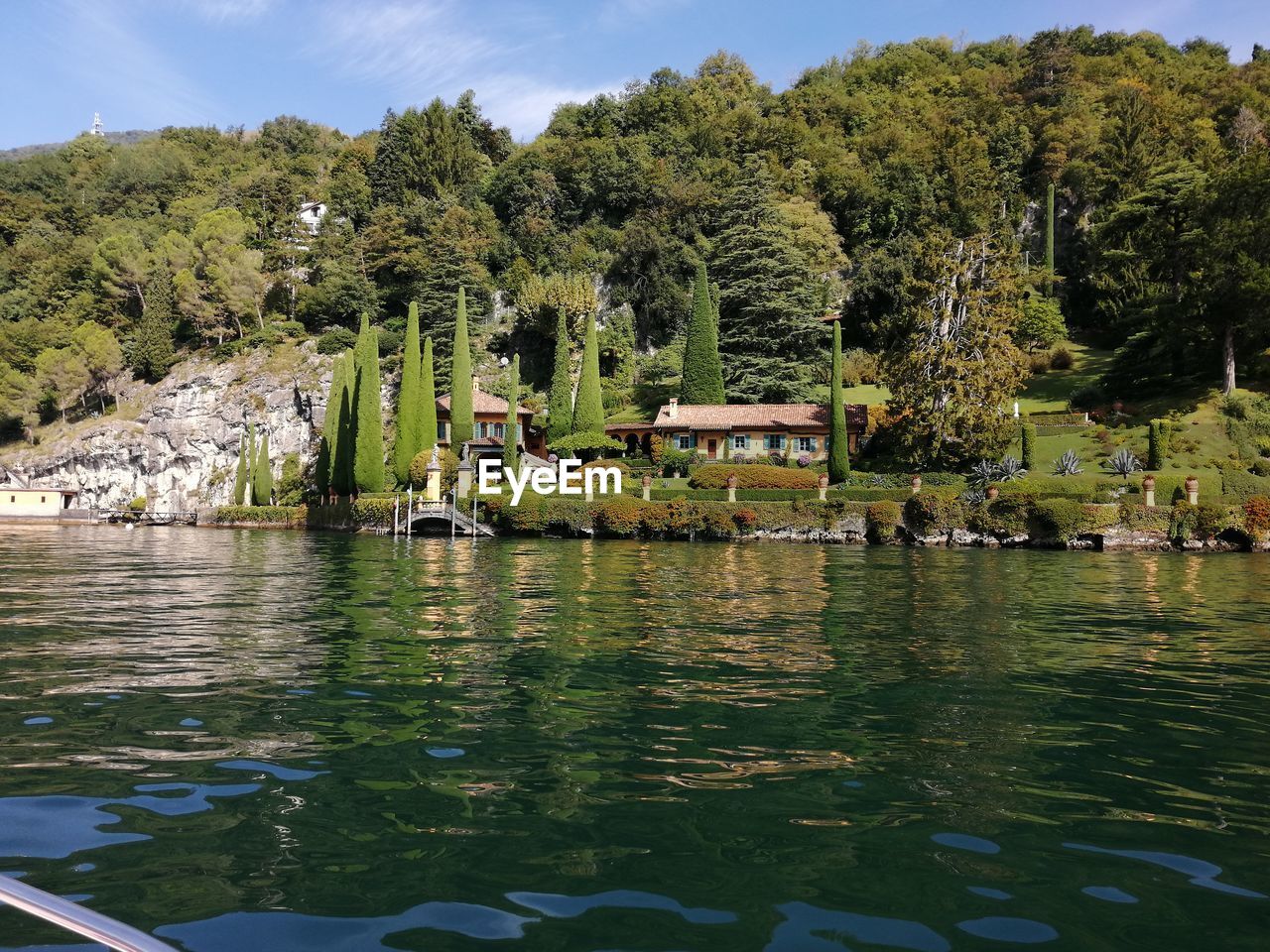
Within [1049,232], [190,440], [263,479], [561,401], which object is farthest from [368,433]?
[1049,232]

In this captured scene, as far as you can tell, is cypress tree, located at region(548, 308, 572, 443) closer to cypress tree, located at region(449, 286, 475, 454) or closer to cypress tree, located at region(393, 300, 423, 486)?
cypress tree, located at region(449, 286, 475, 454)

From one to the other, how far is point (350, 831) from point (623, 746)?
8.57 feet

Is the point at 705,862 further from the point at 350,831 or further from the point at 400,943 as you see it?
the point at 350,831

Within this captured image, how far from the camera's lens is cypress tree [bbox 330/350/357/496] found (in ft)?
192

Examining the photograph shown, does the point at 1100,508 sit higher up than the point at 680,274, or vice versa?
the point at 680,274

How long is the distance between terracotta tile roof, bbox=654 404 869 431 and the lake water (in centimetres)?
4526

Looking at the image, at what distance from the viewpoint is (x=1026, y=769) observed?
276 inches

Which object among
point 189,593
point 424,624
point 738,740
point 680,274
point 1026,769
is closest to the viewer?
point 1026,769

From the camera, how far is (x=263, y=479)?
7194 centimetres

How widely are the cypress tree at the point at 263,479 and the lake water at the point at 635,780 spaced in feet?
197

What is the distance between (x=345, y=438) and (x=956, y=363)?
40.2 metres

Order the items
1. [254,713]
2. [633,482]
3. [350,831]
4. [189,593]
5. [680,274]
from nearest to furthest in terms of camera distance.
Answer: [350,831] < [254,713] < [189,593] < [633,482] < [680,274]

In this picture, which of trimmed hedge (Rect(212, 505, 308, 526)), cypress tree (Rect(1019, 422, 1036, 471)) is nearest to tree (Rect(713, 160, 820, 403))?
cypress tree (Rect(1019, 422, 1036, 471))

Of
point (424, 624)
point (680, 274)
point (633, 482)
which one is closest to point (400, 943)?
point (424, 624)
